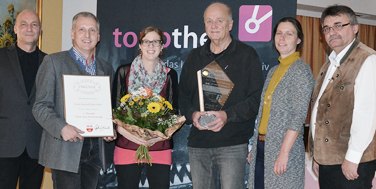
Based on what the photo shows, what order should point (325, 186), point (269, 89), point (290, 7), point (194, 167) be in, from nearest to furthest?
point (325, 186) < point (269, 89) < point (194, 167) < point (290, 7)

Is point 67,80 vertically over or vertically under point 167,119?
over

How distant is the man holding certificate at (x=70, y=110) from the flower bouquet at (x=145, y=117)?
0.59 feet

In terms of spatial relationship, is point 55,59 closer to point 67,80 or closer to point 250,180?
point 67,80

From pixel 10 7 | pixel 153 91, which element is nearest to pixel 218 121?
pixel 153 91

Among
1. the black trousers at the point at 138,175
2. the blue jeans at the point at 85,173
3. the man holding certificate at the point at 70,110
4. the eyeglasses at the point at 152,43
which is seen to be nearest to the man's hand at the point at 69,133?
the man holding certificate at the point at 70,110

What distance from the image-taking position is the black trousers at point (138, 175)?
2709 mm

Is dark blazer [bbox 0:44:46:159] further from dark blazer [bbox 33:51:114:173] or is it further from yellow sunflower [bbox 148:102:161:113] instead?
yellow sunflower [bbox 148:102:161:113]

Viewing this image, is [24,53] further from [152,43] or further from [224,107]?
[224,107]

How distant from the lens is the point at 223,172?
107 inches

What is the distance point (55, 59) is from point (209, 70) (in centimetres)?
132

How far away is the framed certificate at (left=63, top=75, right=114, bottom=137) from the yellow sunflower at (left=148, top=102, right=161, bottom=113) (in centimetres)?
36

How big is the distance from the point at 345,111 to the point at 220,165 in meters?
1.12

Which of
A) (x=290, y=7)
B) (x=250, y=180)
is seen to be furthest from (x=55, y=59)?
(x=290, y=7)

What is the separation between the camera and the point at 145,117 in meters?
2.52
